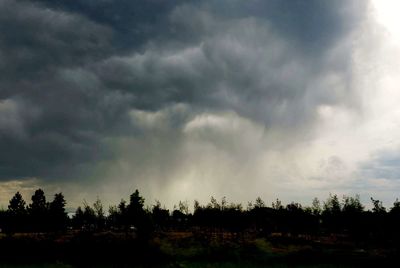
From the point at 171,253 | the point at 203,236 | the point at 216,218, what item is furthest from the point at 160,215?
the point at 171,253

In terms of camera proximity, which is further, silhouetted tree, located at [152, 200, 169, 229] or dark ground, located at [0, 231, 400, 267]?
silhouetted tree, located at [152, 200, 169, 229]

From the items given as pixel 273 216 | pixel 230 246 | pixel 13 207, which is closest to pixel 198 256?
pixel 230 246

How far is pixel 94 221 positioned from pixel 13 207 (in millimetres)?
40896

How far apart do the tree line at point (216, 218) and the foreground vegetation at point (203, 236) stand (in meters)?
0.27

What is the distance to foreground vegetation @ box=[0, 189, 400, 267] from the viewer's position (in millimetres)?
53375

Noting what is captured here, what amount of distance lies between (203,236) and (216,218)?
38.3m

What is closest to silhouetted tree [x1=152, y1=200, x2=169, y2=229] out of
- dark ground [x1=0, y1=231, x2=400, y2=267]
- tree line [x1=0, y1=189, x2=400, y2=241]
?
tree line [x1=0, y1=189, x2=400, y2=241]

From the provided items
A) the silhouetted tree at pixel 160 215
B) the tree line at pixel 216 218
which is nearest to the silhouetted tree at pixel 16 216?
the tree line at pixel 216 218

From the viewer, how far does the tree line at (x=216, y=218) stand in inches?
3888

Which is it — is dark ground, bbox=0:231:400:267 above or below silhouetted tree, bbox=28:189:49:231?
below

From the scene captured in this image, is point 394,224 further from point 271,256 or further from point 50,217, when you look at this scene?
point 50,217

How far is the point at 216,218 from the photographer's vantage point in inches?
4400

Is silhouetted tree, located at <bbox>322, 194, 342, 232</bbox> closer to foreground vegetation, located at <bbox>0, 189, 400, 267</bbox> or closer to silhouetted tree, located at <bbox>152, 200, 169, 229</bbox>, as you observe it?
foreground vegetation, located at <bbox>0, 189, 400, 267</bbox>

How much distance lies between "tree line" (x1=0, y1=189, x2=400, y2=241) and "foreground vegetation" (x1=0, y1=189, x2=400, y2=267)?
0.27 meters
